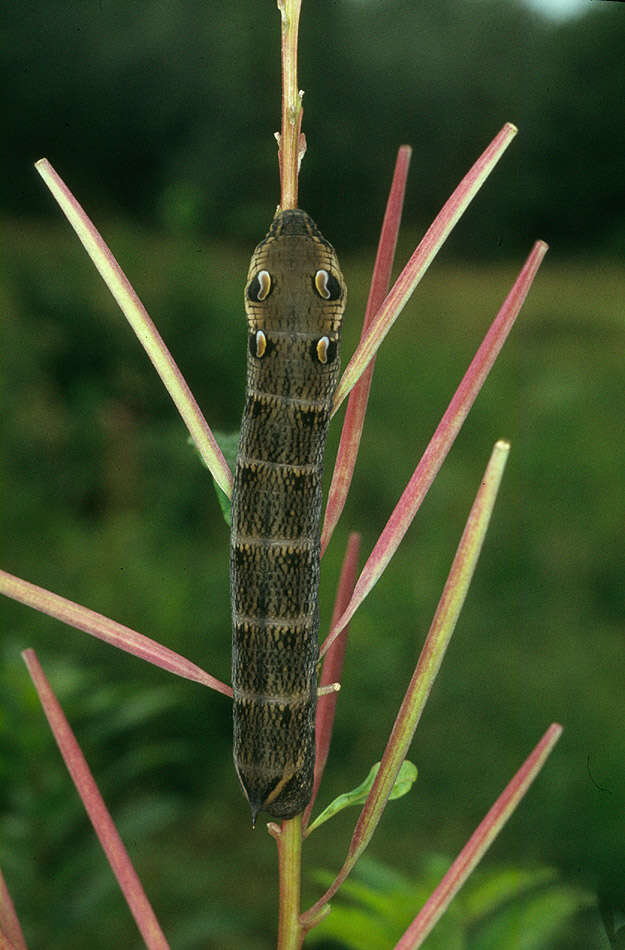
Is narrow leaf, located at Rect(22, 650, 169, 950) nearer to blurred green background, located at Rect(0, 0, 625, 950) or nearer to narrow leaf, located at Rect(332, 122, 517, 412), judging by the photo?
narrow leaf, located at Rect(332, 122, 517, 412)

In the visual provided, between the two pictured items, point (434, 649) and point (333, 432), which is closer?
point (434, 649)

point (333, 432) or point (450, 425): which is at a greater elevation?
point (333, 432)

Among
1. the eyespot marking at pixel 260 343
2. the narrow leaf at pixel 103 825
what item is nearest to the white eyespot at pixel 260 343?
the eyespot marking at pixel 260 343

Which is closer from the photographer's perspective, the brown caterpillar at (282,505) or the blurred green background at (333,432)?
the brown caterpillar at (282,505)

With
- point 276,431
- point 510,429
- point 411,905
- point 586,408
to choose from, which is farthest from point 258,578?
point 510,429

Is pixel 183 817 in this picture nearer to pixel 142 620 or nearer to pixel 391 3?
pixel 142 620

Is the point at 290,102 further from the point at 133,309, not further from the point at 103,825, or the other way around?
the point at 103,825

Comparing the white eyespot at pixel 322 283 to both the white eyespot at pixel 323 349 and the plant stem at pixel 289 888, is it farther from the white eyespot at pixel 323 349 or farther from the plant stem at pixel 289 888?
the plant stem at pixel 289 888

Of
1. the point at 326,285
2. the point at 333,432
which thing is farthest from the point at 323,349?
the point at 333,432
